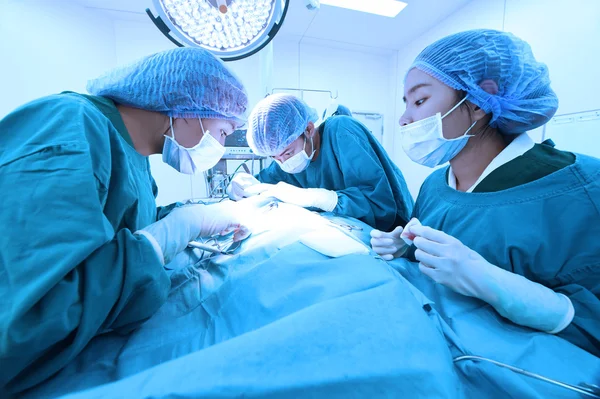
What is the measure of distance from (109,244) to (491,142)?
1.10 metres

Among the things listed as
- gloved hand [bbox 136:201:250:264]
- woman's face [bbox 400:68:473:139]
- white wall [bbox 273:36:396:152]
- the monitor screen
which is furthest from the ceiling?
gloved hand [bbox 136:201:250:264]

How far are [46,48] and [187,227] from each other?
245 centimetres

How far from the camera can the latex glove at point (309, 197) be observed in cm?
127

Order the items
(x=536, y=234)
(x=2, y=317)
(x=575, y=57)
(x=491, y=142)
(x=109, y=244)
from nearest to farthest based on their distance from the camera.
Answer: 1. (x=2, y=317)
2. (x=109, y=244)
3. (x=536, y=234)
4. (x=491, y=142)
5. (x=575, y=57)

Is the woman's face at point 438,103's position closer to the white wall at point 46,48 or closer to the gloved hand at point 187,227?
the gloved hand at point 187,227

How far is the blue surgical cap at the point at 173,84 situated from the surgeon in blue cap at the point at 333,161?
0.57 metres

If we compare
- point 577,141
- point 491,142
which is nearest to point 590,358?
point 491,142

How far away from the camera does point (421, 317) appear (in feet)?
1.35

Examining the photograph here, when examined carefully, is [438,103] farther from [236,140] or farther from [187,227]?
[236,140]

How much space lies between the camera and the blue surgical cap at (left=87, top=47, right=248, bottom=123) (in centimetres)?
75

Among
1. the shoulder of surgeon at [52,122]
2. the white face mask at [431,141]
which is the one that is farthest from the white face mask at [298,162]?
the shoulder of surgeon at [52,122]

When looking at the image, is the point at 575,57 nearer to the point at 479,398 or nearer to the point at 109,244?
the point at 479,398

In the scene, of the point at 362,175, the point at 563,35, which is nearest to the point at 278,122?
the point at 362,175

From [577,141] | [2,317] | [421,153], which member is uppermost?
[577,141]
